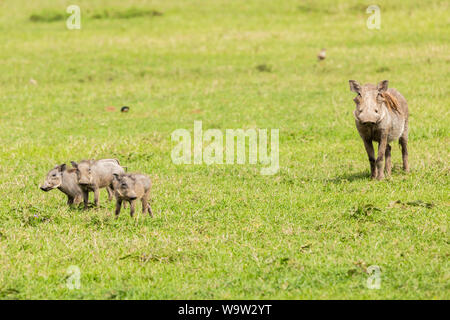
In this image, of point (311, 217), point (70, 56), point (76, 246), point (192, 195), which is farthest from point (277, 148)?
point (70, 56)

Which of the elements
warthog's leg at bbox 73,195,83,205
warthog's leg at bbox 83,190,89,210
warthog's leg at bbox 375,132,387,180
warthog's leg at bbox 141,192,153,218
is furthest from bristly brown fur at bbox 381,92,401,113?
warthog's leg at bbox 73,195,83,205

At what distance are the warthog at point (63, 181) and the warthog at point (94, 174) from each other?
163 millimetres

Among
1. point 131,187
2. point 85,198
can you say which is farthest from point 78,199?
point 131,187

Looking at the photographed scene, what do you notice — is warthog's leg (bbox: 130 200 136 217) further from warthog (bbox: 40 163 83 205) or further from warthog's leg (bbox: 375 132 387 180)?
warthog's leg (bbox: 375 132 387 180)

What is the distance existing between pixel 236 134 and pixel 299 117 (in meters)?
2.42

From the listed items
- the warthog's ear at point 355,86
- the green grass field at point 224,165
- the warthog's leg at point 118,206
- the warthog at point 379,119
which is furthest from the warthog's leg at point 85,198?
the warthog's ear at point 355,86

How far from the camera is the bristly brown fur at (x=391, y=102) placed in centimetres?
1370

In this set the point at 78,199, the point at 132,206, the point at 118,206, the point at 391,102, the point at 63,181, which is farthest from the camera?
the point at 391,102

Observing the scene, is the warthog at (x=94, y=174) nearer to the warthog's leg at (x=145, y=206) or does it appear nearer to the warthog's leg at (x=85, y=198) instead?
the warthog's leg at (x=85, y=198)

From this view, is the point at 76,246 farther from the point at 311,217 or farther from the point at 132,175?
the point at 311,217

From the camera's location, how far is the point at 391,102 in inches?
545

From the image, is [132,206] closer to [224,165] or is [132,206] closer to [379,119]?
[379,119]

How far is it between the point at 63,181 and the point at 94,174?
57 centimetres

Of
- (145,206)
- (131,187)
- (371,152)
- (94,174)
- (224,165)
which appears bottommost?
(145,206)
